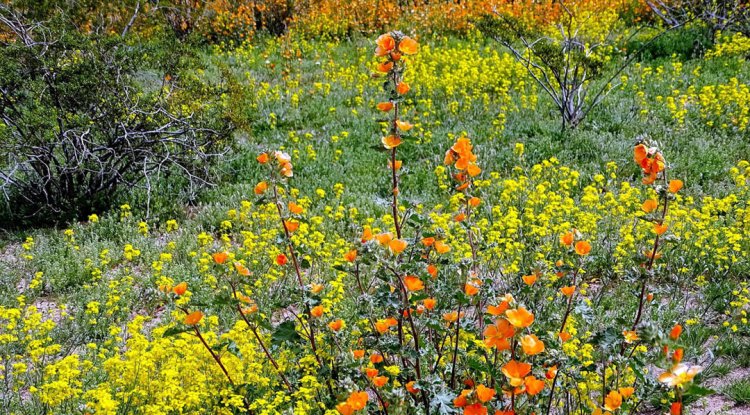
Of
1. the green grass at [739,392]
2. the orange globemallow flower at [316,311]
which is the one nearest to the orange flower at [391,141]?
the orange globemallow flower at [316,311]

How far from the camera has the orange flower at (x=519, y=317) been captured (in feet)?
6.22

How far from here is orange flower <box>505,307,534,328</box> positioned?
1.89 meters

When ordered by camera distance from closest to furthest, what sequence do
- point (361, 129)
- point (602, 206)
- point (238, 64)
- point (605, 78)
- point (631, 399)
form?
point (631, 399) → point (602, 206) → point (361, 129) → point (605, 78) → point (238, 64)

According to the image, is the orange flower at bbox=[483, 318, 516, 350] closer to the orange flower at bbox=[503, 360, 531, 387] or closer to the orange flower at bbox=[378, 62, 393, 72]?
the orange flower at bbox=[503, 360, 531, 387]

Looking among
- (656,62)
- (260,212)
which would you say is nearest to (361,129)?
(260,212)

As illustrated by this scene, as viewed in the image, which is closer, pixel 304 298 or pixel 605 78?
pixel 304 298

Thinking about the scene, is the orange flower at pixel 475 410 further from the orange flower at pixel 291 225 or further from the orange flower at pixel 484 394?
the orange flower at pixel 291 225

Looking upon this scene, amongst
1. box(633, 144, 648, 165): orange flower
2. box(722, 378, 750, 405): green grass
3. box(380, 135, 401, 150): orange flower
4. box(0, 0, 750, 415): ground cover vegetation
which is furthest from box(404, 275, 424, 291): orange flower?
box(722, 378, 750, 405): green grass

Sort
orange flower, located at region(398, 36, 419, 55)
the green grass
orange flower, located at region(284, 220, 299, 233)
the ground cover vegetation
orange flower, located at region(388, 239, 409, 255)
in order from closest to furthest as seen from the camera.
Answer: orange flower, located at region(388, 239, 409, 255) → orange flower, located at region(398, 36, 419, 55) → the ground cover vegetation → orange flower, located at region(284, 220, 299, 233) → the green grass

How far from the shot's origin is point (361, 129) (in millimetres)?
8398

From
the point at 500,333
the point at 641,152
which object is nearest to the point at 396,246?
the point at 500,333

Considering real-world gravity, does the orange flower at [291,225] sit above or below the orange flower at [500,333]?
below

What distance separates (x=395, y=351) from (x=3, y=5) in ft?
19.5

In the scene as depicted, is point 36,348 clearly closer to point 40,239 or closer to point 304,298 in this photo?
point 304,298
